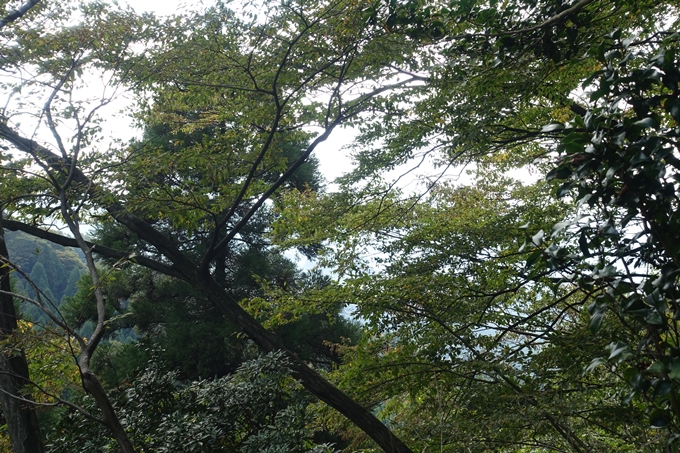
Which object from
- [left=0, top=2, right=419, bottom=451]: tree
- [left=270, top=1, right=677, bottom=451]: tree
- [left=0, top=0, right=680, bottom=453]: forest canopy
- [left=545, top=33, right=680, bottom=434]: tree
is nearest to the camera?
[left=545, top=33, right=680, bottom=434]: tree

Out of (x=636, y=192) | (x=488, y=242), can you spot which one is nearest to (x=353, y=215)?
(x=488, y=242)

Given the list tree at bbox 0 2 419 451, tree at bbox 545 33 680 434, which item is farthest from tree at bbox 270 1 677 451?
tree at bbox 0 2 419 451

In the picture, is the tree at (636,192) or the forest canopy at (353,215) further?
the forest canopy at (353,215)

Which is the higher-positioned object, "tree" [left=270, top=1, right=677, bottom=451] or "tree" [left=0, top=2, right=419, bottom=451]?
"tree" [left=0, top=2, right=419, bottom=451]

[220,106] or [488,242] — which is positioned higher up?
[220,106]

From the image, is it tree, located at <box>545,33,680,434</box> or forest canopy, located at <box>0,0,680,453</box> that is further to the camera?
forest canopy, located at <box>0,0,680,453</box>

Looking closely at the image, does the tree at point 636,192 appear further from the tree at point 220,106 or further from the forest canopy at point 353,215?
the tree at point 220,106

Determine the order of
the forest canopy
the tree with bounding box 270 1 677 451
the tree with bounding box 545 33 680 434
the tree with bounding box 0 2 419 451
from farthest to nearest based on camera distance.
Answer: the tree with bounding box 0 2 419 451, the forest canopy, the tree with bounding box 270 1 677 451, the tree with bounding box 545 33 680 434

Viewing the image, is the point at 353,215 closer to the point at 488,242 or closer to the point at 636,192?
the point at 488,242

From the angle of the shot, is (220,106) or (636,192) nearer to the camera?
(636,192)

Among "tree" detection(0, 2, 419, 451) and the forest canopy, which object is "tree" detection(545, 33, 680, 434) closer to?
the forest canopy

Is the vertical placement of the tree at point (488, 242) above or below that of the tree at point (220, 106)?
below

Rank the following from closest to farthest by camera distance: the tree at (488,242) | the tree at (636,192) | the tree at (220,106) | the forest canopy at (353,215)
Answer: the tree at (636,192)
the tree at (488,242)
the forest canopy at (353,215)
the tree at (220,106)

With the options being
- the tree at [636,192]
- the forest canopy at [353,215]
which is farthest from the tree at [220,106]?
the tree at [636,192]
